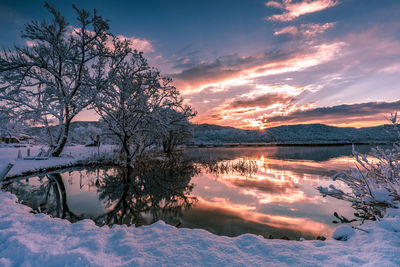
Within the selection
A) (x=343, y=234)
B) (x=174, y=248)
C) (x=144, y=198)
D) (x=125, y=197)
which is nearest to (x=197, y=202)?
(x=144, y=198)

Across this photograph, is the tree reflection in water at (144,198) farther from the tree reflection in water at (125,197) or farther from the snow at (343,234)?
the snow at (343,234)

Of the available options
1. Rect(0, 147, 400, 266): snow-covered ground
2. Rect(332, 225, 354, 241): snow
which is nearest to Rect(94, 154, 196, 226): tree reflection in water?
Rect(0, 147, 400, 266): snow-covered ground

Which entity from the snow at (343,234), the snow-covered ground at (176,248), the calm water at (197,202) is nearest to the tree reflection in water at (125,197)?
the calm water at (197,202)

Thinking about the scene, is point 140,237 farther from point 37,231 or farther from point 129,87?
point 129,87

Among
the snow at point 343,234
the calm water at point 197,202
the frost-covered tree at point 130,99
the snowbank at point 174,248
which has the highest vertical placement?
the frost-covered tree at point 130,99

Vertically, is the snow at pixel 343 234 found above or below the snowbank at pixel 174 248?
below

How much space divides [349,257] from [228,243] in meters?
2.40

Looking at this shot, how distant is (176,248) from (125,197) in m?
7.14

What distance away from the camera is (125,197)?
1027 centimetres

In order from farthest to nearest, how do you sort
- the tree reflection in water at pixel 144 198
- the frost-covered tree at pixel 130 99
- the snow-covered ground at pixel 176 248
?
the frost-covered tree at pixel 130 99
the tree reflection in water at pixel 144 198
the snow-covered ground at pixel 176 248

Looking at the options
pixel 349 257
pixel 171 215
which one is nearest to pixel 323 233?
pixel 349 257

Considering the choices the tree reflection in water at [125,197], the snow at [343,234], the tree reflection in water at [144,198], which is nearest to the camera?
the snow at [343,234]

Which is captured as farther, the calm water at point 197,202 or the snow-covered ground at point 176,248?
the calm water at point 197,202

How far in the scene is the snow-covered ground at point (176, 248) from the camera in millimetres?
3545
